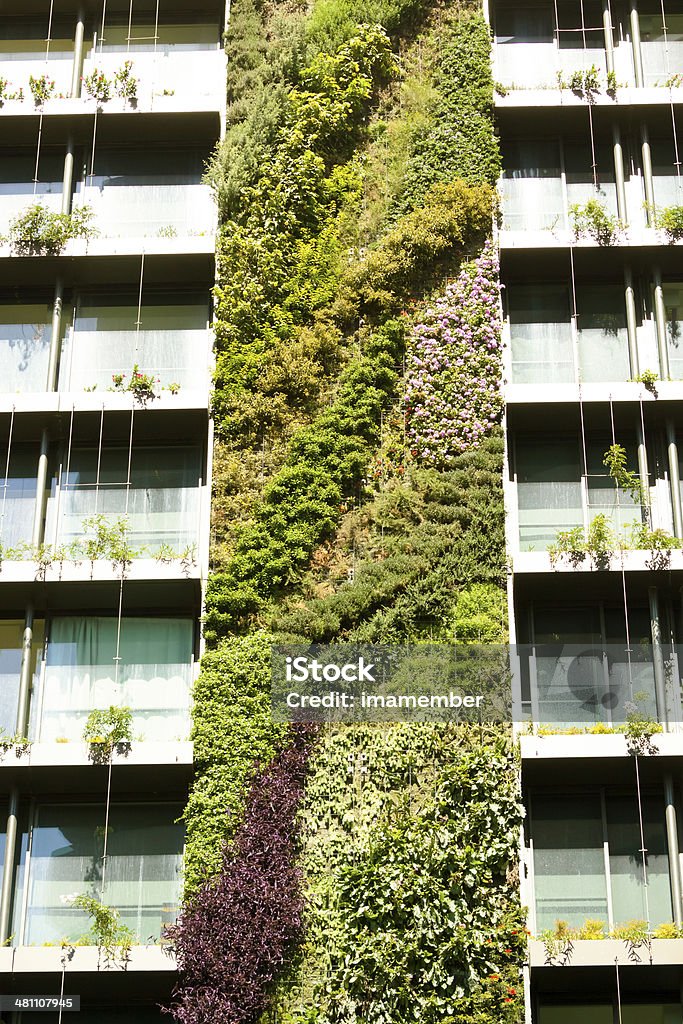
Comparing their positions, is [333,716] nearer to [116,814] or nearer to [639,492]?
[116,814]

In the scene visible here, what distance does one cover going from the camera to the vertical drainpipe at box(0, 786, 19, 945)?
17922 millimetres

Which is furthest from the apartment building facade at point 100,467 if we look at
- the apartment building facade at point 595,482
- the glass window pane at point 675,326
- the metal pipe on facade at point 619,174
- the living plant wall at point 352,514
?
the glass window pane at point 675,326

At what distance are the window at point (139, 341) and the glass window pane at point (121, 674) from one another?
404cm

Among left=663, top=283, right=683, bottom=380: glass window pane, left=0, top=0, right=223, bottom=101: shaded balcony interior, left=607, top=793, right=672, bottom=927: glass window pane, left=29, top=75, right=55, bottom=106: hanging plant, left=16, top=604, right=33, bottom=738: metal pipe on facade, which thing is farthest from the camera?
left=0, top=0, right=223, bottom=101: shaded balcony interior

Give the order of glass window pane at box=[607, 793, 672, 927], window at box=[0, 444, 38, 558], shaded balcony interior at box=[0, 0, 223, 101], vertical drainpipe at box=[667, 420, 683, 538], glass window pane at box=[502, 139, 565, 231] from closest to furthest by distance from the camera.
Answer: glass window pane at box=[607, 793, 672, 927], vertical drainpipe at box=[667, 420, 683, 538], window at box=[0, 444, 38, 558], glass window pane at box=[502, 139, 565, 231], shaded balcony interior at box=[0, 0, 223, 101]

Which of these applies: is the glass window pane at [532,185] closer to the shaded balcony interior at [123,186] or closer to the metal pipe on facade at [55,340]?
the shaded balcony interior at [123,186]

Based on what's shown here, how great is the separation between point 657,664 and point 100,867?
9.01 meters

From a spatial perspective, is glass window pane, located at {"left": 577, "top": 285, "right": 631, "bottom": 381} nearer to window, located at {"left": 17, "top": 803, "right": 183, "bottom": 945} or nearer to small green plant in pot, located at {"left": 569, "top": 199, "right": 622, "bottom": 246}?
small green plant in pot, located at {"left": 569, "top": 199, "right": 622, "bottom": 246}

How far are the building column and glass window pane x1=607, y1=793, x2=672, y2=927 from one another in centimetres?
16

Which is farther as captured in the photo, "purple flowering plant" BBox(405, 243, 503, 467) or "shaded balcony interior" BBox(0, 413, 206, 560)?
"purple flowering plant" BBox(405, 243, 503, 467)

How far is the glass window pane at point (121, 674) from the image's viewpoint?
733 inches

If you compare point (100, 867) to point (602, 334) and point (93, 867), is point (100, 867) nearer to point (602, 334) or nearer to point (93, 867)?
point (93, 867)

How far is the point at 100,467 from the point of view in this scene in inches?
810

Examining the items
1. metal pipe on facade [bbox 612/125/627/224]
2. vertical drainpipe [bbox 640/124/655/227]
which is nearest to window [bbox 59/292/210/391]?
metal pipe on facade [bbox 612/125/627/224]
